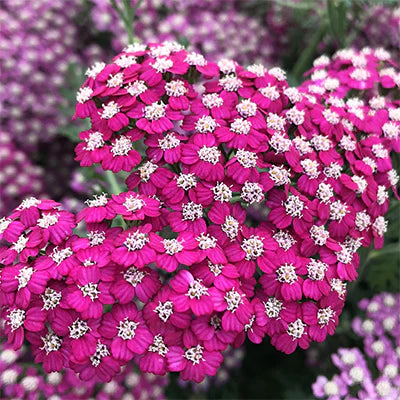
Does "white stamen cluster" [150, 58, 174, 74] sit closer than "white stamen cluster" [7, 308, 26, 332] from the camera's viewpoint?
No

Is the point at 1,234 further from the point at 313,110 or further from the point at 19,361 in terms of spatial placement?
the point at 313,110

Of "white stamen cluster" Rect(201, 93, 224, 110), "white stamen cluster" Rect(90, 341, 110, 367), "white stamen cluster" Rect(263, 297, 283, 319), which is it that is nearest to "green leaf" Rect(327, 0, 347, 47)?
"white stamen cluster" Rect(201, 93, 224, 110)

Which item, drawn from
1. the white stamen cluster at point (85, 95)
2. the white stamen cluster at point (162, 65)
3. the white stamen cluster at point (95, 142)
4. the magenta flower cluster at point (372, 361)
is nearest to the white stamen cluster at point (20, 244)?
the white stamen cluster at point (95, 142)

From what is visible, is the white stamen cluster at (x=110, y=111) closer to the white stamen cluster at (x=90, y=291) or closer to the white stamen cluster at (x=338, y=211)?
the white stamen cluster at (x=90, y=291)

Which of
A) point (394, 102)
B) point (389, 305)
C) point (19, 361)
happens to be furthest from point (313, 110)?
point (19, 361)

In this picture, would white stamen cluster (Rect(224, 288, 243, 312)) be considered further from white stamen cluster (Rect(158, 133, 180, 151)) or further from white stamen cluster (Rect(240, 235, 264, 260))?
white stamen cluster (Rect(158, 133, 180, 151))

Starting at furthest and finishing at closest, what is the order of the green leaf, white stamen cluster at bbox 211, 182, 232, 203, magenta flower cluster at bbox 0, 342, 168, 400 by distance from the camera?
1. the green leaf
2. magenta flower cluster at bbox 0, 342, 168, 400
3. white stamen cluster at bbox 211, 182, 232, 203

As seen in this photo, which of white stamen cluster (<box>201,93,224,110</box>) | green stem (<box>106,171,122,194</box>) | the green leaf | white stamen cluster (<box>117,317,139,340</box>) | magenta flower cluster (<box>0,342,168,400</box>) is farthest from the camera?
the green leaf
